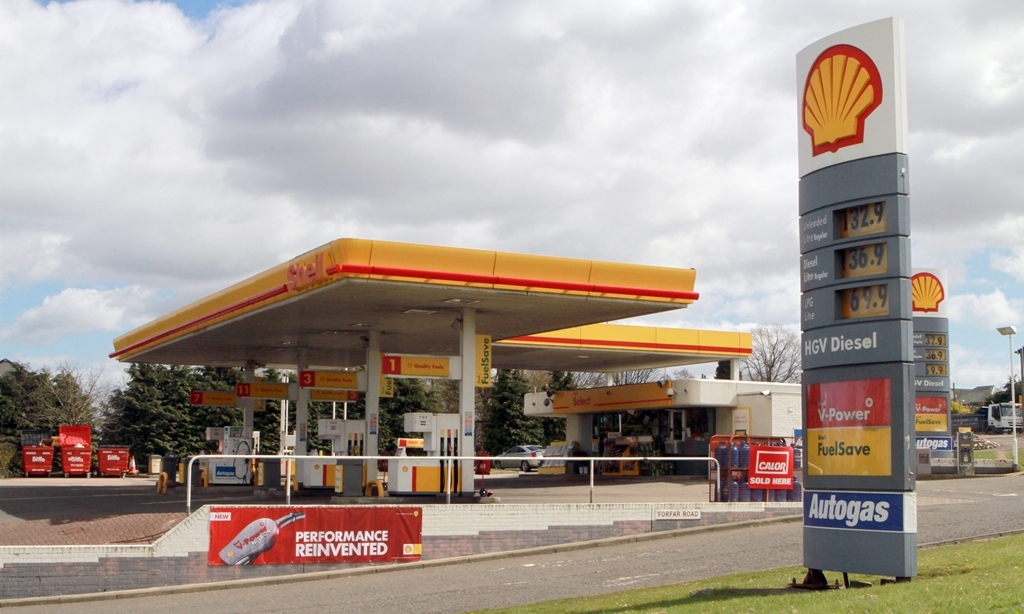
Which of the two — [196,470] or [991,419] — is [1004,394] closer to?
[991,419]

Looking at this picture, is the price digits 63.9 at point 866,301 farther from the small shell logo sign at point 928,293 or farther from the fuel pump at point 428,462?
the small shell logo sign at point 928,293

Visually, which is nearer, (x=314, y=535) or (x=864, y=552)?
(x=864, y=552)

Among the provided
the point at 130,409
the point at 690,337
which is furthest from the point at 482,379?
the point at 130,409

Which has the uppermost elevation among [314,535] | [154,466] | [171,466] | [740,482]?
[740,482]

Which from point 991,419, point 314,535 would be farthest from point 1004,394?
point 314,535

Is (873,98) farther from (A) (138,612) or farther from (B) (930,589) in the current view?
(A) (138,612)

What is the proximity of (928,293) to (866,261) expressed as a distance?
93.0 feet

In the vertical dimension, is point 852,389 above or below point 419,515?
above

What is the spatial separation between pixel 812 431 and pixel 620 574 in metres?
5.01

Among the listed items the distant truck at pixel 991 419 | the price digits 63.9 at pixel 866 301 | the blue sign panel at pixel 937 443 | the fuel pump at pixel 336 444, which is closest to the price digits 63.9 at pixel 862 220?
the price digits 63.9 at pixel 866 301

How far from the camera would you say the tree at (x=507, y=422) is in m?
66.6

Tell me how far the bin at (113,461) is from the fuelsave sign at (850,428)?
133ft

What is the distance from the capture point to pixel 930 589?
9.93 metres

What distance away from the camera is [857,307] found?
12.0 meters
